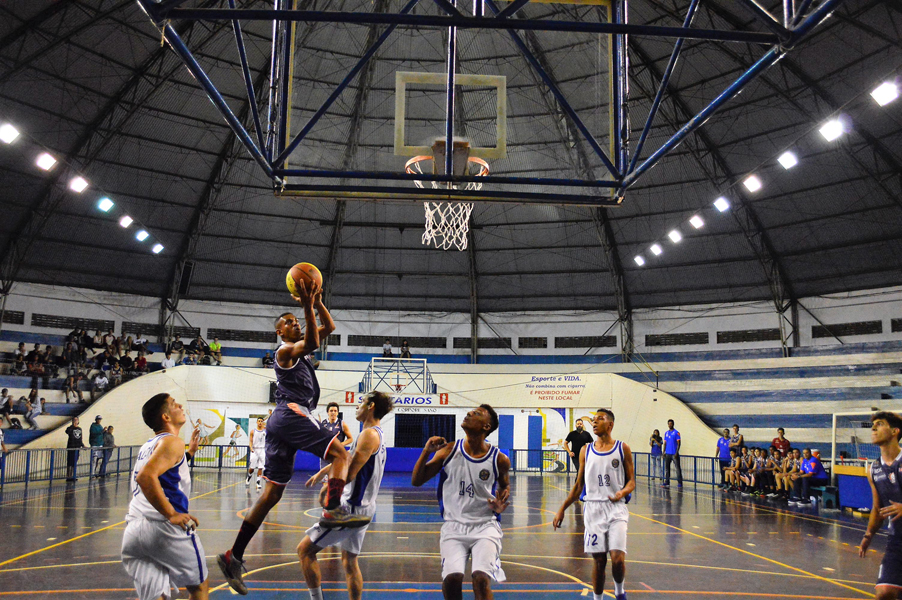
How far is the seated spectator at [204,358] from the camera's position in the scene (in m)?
31.4

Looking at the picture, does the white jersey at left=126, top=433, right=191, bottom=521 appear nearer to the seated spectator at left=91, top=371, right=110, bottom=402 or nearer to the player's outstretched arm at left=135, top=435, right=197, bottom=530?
the player's outstretched arm at left=135, top=435, right=197, bottom=530

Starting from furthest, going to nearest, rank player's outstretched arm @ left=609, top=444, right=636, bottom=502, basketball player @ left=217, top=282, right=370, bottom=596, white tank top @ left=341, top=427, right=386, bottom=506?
player's outstretched arm @ left=609, top=444, right=636, bottom=502, white tank top @ left=341, top=427, right=386, bottom=506, basketball player @ left=217, top=282, right=370, bottom=596

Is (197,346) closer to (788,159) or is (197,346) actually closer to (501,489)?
(788,159)

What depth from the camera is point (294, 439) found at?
6.25 metres

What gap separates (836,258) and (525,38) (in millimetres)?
16424

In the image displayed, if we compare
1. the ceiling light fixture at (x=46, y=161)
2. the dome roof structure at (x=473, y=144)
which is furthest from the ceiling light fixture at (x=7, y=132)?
the dome roof structure at (x=473, y=144)

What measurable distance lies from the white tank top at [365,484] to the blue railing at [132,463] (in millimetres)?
15429

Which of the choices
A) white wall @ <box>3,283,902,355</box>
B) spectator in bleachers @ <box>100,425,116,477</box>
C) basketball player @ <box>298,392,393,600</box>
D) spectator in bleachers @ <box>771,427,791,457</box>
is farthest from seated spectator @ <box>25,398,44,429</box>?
spectator in bleachers @ <box>771,427,791,457</box>

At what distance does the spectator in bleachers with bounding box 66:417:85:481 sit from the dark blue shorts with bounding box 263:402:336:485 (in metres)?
17.1

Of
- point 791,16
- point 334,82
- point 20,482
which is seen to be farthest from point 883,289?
point 20,482

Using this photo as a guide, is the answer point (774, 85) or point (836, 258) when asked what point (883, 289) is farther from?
point (774, 85)

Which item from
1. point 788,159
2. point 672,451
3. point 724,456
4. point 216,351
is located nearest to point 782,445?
point 724,456

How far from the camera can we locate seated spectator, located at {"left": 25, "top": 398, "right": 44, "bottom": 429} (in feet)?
80.1

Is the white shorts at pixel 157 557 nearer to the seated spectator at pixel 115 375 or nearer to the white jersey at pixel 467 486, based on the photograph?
the white jersey at pixel 467 486
